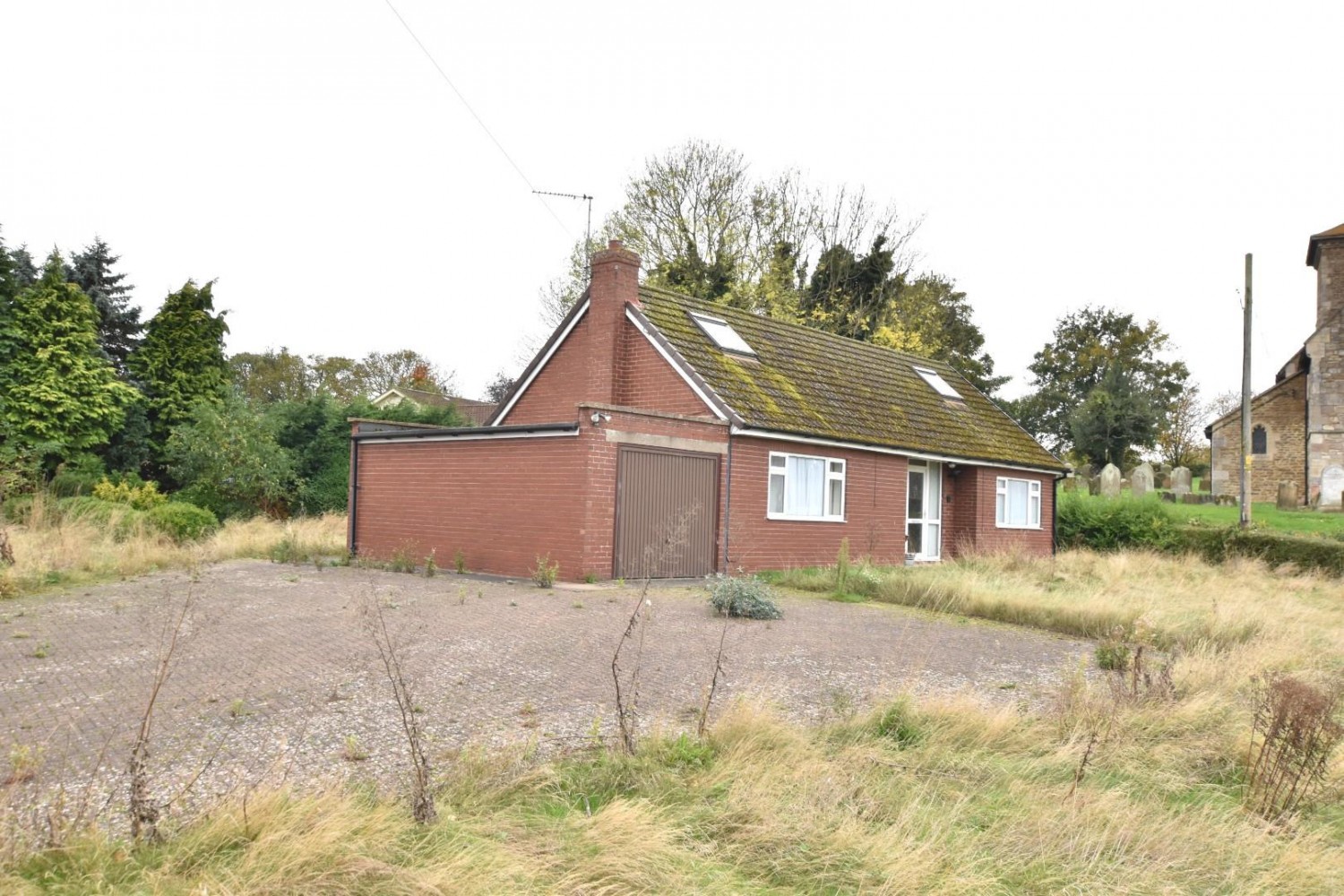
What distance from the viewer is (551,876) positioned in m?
4.04

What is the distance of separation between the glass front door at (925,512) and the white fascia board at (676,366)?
6.63 metres

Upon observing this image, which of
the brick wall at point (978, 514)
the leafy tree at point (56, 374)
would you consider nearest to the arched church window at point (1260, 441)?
the brick wall at point (978, 514)

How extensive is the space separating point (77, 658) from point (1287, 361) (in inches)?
2251

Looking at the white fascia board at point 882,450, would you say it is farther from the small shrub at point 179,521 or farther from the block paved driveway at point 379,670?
the small shrub at point 179,521

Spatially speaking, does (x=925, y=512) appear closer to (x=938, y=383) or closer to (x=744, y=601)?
(x=938, y=383)

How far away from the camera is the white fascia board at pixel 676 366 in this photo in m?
17.9

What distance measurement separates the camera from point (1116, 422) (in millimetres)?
47406

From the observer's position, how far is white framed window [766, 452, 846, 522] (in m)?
18.7

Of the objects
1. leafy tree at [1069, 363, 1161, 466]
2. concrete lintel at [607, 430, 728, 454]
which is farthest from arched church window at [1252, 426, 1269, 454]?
concrete lintel at [607, 430, 728, 454]

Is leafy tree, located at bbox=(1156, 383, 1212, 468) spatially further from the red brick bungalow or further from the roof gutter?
the roof gutter

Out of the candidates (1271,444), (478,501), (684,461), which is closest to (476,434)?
(478,501)

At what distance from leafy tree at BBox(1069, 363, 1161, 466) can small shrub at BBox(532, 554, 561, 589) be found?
1532 inches

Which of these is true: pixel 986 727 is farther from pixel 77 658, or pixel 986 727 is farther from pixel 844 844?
pixel 77 658

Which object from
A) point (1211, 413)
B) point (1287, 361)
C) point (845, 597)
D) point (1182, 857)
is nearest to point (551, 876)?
point (1182, 857)
